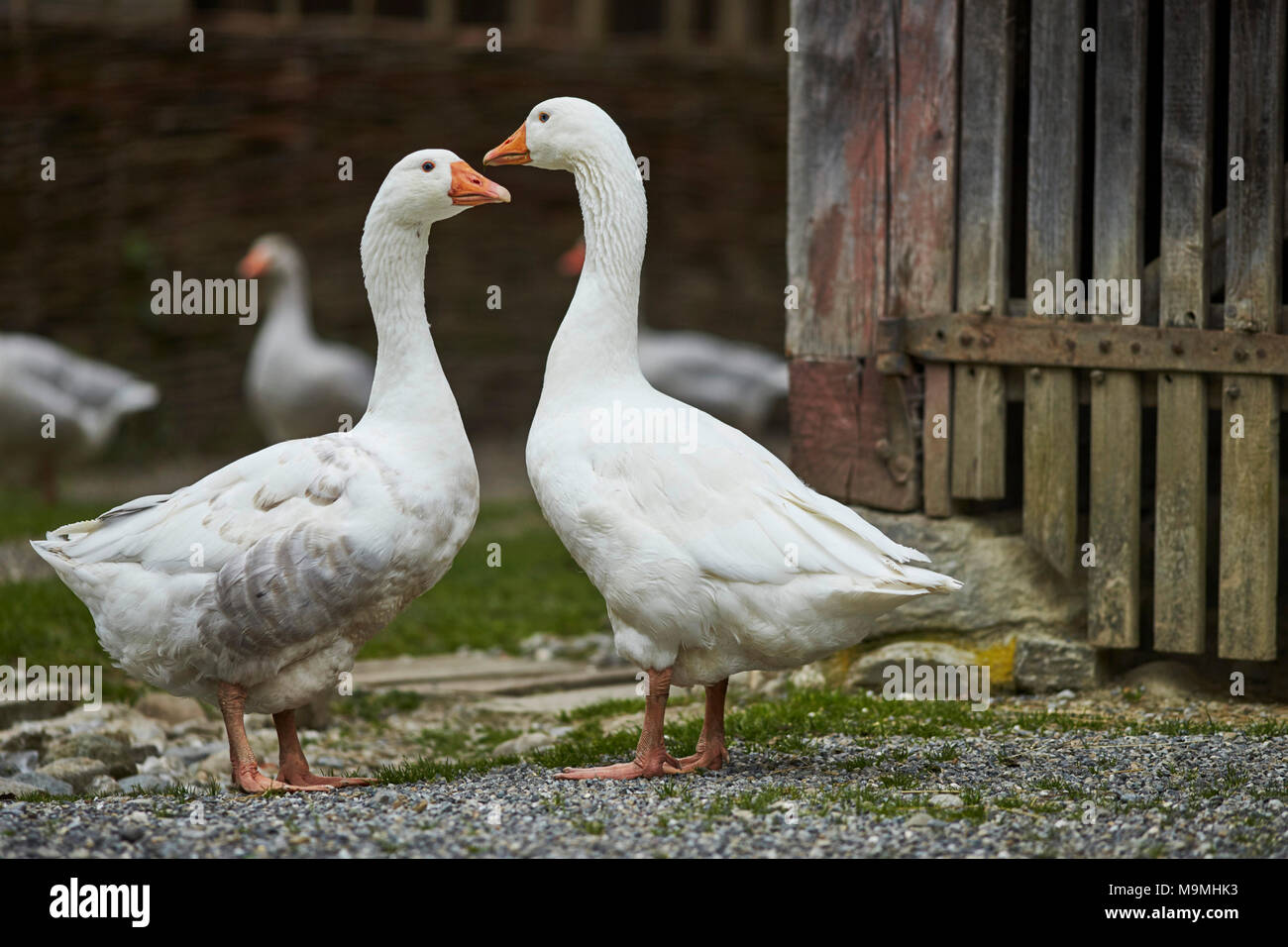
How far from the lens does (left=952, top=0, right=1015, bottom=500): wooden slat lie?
7289 millimetres

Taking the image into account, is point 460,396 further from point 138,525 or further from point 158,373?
point 138,525

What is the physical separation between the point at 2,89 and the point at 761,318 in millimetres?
8617

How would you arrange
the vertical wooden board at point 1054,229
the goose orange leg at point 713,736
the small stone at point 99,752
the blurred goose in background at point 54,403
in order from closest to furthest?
the goose orange leg at point 713,736 → the small stone at point 99,752 → the vertical wooden board at point 1054,229 → the blurred goose in background at point 54,403

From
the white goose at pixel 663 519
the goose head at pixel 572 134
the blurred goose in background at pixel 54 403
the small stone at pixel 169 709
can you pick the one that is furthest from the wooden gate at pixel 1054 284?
the blurred goose in background at pixel 54 403

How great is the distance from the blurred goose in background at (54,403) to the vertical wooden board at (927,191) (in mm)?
8032

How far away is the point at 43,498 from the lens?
13.6 metres

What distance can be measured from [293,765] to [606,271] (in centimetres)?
234

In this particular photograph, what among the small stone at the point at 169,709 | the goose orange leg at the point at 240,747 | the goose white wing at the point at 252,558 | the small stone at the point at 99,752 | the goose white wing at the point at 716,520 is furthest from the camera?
the small stone at the point at 169,709

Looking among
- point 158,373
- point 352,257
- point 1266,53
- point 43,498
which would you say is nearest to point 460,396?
point 352,257

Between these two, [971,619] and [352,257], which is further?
[352,257]

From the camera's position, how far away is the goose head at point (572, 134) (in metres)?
6.11

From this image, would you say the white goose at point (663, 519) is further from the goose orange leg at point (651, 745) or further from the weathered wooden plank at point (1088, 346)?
the weathered wooden plank at point (1088, 346)

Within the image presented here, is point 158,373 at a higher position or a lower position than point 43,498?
higher

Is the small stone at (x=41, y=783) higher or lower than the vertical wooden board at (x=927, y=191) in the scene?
lower
